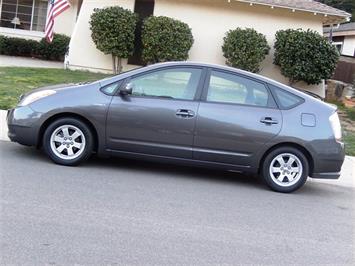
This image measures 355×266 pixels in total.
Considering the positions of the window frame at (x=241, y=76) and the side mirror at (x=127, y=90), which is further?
the window frame at (x=241, y=76)

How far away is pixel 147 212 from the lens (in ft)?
19.4

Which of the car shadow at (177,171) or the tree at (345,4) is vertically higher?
the tree at (345,4)

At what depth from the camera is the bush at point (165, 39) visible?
1812 centimetres

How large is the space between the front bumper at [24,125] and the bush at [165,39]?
11029mm

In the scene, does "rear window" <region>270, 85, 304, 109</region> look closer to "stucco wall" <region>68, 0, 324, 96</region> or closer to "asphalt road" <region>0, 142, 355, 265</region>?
A: "asphalt road" <region>0, 142, 355, 265</region>

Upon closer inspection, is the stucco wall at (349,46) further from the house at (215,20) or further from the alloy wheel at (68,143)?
the alloy wheel at (68,143)

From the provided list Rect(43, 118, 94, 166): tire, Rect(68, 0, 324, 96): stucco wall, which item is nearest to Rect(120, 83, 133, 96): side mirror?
Rect(43, 118, 94, 166): tire

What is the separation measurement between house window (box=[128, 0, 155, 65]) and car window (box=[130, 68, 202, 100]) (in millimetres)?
11781

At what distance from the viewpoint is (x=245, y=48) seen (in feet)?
59.6

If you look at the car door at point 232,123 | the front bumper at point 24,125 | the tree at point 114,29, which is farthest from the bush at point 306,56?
the front bumper at point 24,125

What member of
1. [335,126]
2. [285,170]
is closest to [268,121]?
[285,170]

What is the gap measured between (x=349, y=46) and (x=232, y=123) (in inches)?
1115

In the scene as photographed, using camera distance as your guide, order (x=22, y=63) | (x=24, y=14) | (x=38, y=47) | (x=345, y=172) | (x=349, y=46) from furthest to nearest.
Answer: (x=349, y=46) → (x=24, y=14) → (x=38, y=47) → (x=22, y=63) → (x=345, y=172)

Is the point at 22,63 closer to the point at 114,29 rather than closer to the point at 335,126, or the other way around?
the point at 114,29
